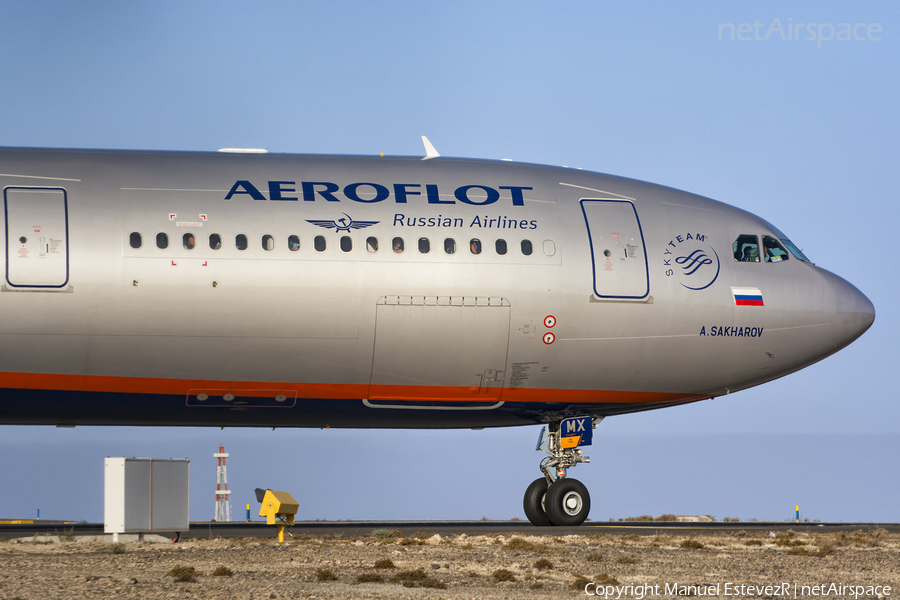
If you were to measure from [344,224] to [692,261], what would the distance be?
27.3ft

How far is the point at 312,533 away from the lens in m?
21.6

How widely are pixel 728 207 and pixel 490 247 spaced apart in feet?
23.2

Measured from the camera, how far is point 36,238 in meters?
20.0

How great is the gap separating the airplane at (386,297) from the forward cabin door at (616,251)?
0.05 meters

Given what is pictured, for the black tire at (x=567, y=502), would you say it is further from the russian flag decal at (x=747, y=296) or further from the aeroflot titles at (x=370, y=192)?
the aeroflot titles at (x=370, y=192)

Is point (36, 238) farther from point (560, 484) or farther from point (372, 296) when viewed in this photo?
point (560, 484)

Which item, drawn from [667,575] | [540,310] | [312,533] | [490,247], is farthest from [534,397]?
[667,575]

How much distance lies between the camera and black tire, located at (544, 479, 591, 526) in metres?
23.2

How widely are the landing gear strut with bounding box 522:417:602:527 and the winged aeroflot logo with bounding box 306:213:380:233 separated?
23.4 ft

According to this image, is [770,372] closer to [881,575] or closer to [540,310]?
[540,310]

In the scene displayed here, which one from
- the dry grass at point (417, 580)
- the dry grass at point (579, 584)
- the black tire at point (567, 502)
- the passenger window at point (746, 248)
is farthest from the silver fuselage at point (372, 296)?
the dry grass at point (579, 584)

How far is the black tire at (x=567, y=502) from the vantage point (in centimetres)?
2319

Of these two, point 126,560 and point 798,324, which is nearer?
point 126,560

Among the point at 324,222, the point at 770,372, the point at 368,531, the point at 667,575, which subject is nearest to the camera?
Result: the point at 667,575
